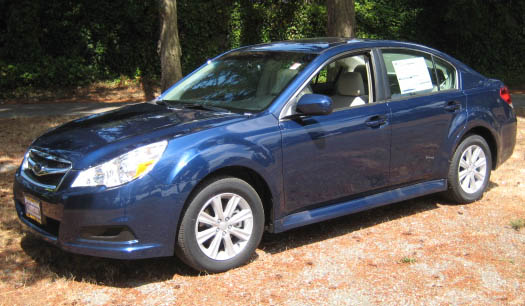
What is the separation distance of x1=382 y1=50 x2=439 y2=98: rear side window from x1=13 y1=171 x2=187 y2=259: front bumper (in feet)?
8.22

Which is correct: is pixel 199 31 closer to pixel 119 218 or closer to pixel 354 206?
pixel 354 206

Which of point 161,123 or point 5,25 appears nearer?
point 161,123

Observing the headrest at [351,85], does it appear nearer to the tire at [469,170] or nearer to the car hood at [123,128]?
the car hood at [123,128]

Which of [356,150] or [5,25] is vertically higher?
[5,25]

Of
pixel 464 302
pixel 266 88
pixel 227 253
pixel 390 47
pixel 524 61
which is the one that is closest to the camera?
pixel 464 302

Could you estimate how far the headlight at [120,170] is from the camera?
4145 millimetres

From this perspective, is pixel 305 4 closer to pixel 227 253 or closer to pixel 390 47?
pixel 390 47

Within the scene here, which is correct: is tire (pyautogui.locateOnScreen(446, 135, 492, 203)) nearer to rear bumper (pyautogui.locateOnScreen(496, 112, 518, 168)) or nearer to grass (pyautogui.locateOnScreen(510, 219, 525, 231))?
rear bumper (pyautogui.locateOnScreen(496, 112, 518, 168))

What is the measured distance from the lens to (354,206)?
534cm

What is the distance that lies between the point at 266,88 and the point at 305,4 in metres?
14.3

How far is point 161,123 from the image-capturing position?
4.73m

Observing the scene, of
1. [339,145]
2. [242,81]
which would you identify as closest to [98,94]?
[242,81]

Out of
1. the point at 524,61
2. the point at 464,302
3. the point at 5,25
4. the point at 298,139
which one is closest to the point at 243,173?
the point at 298,139

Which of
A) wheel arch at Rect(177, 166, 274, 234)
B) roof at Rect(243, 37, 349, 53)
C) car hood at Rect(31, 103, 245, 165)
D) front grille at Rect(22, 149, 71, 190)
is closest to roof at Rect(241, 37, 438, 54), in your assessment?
roof at Rect(243, 37, 349, 53)
